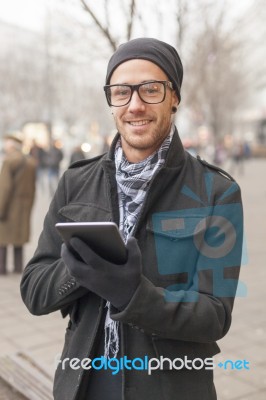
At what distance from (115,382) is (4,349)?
2.99m

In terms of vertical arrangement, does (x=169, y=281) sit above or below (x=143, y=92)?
below

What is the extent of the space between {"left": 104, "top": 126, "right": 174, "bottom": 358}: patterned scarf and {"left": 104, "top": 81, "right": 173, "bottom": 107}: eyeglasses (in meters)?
0.15

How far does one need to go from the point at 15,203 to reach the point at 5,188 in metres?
0.25

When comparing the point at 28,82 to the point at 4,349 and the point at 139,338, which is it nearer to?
the point at 4,349

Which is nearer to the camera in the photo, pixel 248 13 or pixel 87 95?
pixel 248 13

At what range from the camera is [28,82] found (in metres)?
40.2

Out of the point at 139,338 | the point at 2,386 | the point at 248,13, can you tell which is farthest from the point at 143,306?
the point at 248,13

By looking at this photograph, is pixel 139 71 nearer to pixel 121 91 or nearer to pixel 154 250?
pixel 121 91

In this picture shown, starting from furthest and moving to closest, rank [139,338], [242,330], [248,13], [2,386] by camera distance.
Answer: [248,13]
[242,330]
[2,386]
[139,338]

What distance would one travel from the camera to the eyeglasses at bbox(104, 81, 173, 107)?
1735 millimetres

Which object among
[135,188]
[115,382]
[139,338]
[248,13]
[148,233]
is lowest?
[115,382]

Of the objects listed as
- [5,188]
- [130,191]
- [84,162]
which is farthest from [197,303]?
[5,188]

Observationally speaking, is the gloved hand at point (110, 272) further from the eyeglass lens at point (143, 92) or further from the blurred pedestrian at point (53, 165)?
the blurred pedestrian at point (53, 165)

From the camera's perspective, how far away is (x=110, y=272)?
1513 millimetres
